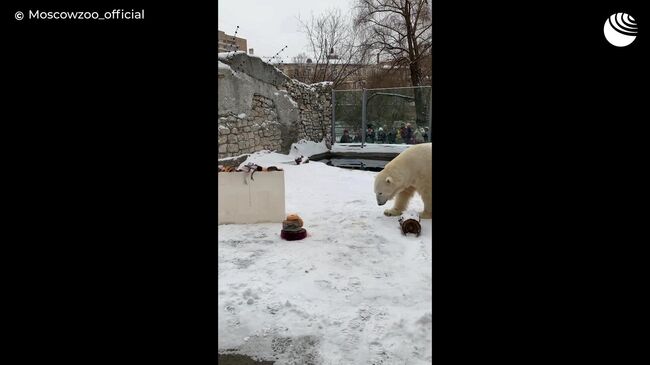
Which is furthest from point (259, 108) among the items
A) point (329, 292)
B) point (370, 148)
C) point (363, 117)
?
point (329, 292)

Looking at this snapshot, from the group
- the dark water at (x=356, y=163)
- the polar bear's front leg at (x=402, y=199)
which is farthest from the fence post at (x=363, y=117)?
the polar bear's front leg at (x=402, y=199)

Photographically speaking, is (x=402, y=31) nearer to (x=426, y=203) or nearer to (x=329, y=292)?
(x=426, y=203)

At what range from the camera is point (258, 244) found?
2.88 m

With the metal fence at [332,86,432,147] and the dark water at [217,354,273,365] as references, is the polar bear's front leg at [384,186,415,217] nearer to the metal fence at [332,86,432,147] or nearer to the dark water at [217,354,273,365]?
the dark water at [217,354,273,365]

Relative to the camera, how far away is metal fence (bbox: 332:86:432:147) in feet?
36.9

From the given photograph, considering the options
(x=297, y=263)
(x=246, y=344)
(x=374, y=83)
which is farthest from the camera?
(x=374, y=83)
